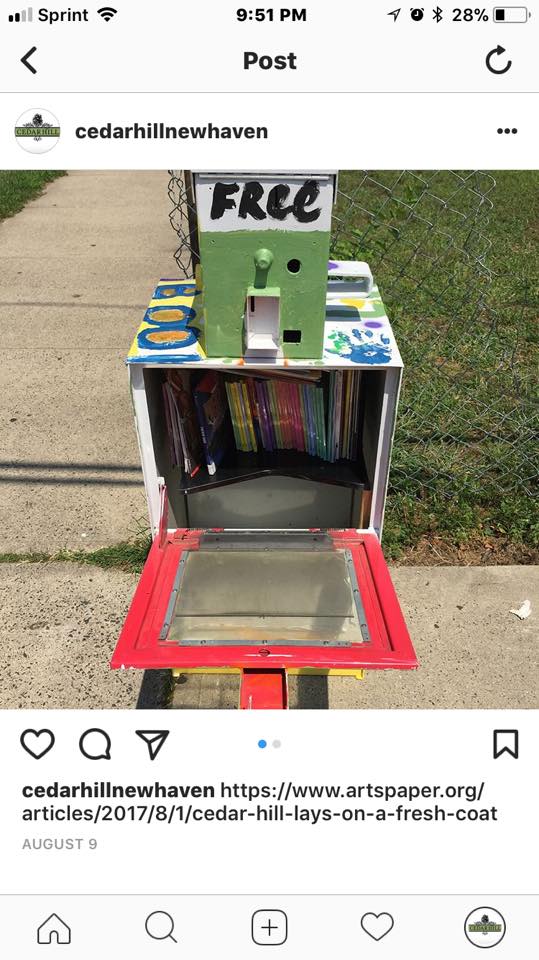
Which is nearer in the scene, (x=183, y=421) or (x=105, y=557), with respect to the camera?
(x=183, y=421)

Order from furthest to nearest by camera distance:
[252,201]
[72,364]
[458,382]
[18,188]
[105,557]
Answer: [18,188]
[72,364]
[458,382]
[105,557]
[252,201]

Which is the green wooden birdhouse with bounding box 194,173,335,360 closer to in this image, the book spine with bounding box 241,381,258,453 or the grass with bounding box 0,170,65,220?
the book spine with bounding box 241,381,258,453

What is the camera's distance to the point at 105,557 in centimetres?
321

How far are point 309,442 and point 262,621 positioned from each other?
2.39ft

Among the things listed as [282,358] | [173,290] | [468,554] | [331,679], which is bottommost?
[331,679]

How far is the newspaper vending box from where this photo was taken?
191 cm

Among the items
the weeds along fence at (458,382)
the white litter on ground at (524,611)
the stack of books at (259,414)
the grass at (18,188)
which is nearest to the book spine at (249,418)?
the stack of books at (259,414)

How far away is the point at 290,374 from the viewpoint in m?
2.29
